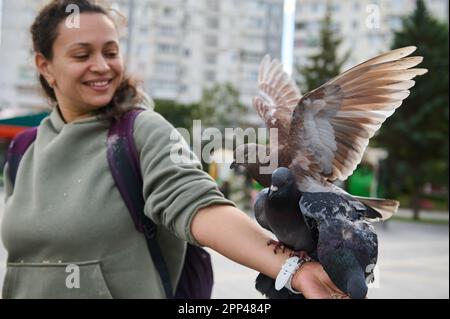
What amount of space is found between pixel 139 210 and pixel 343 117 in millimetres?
707

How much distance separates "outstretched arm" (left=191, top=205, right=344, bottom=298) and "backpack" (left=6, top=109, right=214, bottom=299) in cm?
32

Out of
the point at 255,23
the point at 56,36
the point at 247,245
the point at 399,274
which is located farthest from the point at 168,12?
the point at 247,245

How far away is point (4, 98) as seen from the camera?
4338cm

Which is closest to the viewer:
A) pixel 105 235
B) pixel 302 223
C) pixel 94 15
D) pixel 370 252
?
pixel 370 252

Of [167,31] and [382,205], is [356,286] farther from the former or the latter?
[167,31]

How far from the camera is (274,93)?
149cm

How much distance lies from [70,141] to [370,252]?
1096 mm

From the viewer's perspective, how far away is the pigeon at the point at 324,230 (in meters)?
0.91

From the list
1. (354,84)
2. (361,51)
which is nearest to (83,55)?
(354,84)

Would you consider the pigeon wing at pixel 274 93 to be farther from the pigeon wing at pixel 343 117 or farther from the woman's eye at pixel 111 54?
the woman's eye at pixel 111 54

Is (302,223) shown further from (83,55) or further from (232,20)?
(232,20)

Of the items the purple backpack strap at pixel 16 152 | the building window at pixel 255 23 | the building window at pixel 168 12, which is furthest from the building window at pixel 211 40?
the purple backpack strap at pixel 16 152

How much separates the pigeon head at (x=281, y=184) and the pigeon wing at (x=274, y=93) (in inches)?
11.5

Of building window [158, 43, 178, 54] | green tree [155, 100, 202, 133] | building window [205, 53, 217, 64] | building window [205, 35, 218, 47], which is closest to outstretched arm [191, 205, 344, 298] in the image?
green tree [155, 100, 202, 133]
